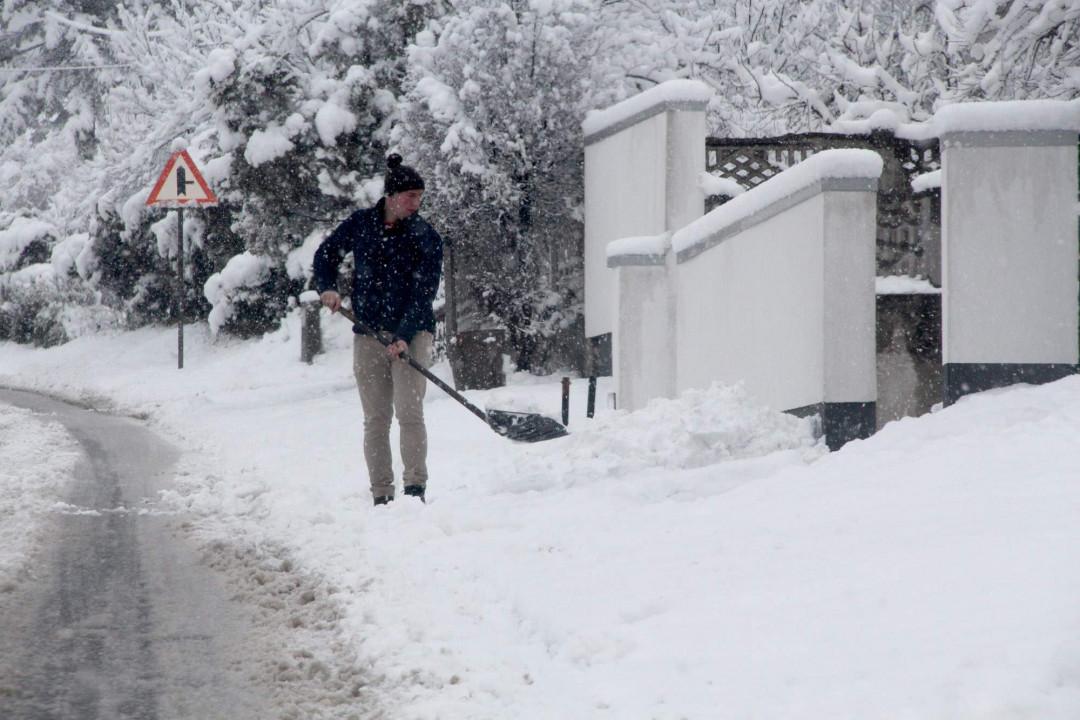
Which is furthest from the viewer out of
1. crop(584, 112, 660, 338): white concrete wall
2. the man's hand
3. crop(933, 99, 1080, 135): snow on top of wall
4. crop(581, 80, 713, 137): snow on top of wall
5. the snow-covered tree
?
the snow-covered tree

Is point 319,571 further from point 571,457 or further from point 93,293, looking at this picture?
point 93,293

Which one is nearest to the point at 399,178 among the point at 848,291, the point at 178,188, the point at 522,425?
the point at 522,425

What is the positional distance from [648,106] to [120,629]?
8.87 m

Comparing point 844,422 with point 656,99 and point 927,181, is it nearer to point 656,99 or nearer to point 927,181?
point 927,181

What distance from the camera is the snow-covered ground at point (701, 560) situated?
3.50m

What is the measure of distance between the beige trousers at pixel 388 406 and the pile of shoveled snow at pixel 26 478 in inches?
69.2

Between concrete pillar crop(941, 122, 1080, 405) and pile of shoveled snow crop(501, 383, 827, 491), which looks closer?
pile of shoveled snow crop(501, 383, 827, 491)

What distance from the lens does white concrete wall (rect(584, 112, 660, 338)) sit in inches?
490

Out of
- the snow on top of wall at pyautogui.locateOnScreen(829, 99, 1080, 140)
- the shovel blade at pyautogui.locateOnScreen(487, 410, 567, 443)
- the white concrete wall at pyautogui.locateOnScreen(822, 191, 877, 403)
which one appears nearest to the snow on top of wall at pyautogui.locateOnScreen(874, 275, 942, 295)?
the white concrete wall at pyautogui.locateOnScreen(822, 191, 877, 403)

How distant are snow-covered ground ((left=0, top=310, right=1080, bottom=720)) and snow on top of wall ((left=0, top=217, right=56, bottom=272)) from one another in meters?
16.6

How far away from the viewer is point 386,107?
615 inches

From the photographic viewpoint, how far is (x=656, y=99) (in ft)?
40.3

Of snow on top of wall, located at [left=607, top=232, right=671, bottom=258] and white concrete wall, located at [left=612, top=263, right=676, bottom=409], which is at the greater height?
snow on top of wall, located at [left=607, top=232, right=671, bottom=258]

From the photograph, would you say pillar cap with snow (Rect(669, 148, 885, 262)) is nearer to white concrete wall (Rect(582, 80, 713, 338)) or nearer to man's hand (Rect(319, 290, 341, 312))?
white concrete wall (Rect(582, 80, 713, 338))
